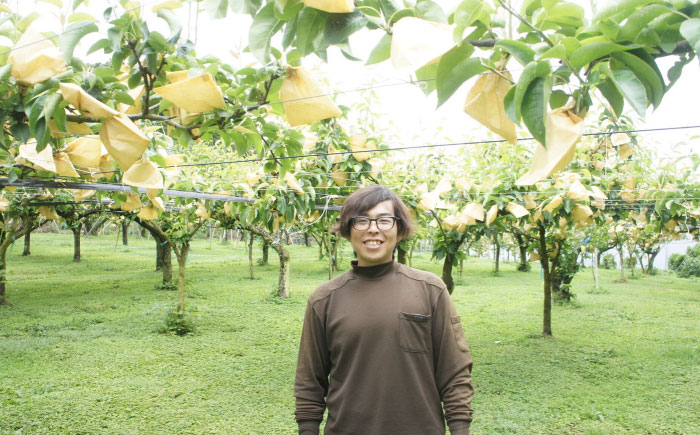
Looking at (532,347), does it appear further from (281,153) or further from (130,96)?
(130,96)

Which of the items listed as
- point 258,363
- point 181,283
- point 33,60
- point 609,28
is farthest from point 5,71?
point 181,283

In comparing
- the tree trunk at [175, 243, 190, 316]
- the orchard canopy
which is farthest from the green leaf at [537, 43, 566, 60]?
the tree trunk at [175, 243, 190, 316]

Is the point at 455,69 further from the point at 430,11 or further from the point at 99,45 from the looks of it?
the point at 99,45

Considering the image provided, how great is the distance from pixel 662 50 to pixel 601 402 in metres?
3.66

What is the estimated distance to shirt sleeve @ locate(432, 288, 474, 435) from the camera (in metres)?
1.20

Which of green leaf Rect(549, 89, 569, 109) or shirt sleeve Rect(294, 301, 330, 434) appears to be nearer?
green leaf Rect(549, 89, 569, 109)

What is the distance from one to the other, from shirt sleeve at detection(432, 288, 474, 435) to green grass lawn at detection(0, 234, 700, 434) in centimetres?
202

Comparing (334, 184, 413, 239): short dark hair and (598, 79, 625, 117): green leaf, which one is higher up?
(598, 79, 625, 117): green leaf

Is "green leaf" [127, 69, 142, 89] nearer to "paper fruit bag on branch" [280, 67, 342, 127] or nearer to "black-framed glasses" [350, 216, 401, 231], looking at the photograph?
"paper fruit bag on branch" [280, 67, 342, 127]

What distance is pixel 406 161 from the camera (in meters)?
4.38

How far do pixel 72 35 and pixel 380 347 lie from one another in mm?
993

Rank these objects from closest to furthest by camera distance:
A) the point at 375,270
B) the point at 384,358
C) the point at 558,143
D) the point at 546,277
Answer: the point at 558,143
the point at 384,358
the point at 375,270
the point at 546,277

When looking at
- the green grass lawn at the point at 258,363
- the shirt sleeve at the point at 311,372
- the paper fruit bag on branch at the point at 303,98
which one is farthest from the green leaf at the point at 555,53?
the green grass lawn at the point at 258,363

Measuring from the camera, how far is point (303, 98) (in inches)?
37.2
